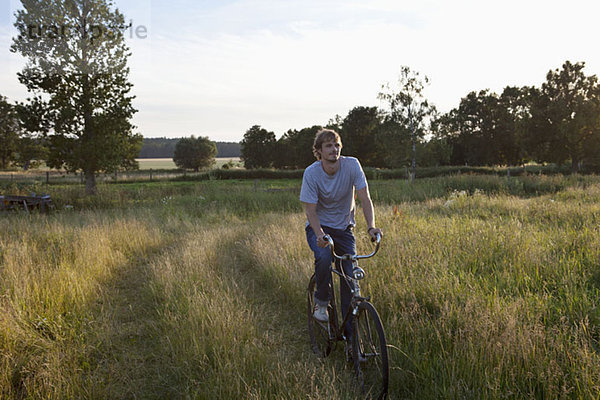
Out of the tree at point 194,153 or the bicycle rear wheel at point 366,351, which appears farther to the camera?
the tree at point 194,153

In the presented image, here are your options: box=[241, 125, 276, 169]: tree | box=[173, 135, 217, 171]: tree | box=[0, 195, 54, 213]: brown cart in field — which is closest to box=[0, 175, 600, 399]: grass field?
box=[0, 195, 54, 213]: brown cart in field

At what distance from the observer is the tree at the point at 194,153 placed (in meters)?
80.2

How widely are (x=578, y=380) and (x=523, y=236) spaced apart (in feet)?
14.0

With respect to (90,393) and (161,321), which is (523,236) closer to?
(161,321)

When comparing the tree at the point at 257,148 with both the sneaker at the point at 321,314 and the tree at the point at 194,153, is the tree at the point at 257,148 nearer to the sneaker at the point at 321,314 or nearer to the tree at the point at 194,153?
the tree at the point at 194,153

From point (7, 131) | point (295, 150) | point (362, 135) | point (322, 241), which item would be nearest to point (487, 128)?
point (362, 135)

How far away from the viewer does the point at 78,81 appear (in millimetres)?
19969

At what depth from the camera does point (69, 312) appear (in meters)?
4.59

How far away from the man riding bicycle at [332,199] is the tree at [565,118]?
37072 mm

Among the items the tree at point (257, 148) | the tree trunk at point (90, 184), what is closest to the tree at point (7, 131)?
the tree at point (257, 148)

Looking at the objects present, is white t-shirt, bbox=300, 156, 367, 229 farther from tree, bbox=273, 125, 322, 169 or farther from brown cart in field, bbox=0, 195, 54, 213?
tree, bbox=273, 125, 322, 169

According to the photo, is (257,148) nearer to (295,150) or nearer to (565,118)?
(295,150)

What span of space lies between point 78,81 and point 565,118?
39919 mm

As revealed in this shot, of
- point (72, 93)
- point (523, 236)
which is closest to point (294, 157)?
point (72, 93)
